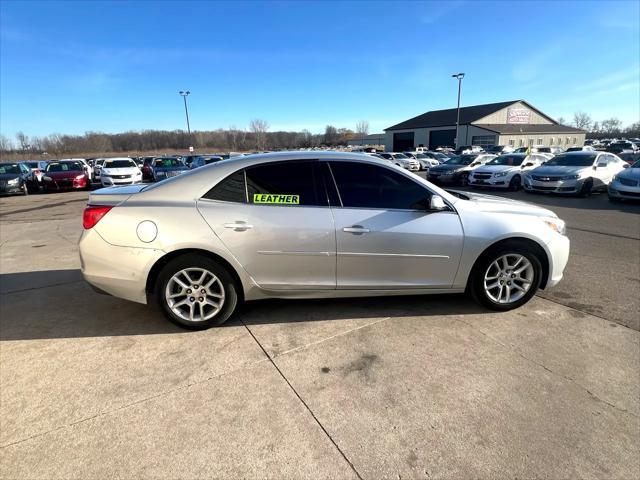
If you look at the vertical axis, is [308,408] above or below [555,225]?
below

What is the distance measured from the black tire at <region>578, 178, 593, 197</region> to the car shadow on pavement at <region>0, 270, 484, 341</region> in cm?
1215

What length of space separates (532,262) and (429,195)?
1.30m

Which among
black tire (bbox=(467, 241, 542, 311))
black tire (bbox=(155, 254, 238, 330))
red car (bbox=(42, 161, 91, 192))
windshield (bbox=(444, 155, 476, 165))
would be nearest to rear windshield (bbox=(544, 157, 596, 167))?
windshield (bbox=(444, 155, 476, 165))

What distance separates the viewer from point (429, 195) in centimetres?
356

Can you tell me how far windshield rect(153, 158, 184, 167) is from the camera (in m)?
21.5

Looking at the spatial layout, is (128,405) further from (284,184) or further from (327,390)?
(284,184)

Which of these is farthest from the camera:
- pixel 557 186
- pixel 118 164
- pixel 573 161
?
pixel 118 164

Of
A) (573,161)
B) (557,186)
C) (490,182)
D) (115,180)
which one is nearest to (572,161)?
(573,161)

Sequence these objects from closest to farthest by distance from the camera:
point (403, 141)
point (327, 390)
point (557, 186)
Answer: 1. point (327, 390)
2. point (557, 186)
3. point (403, 141)

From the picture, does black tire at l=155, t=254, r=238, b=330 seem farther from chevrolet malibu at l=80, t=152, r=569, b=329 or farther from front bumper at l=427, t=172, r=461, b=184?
front bumper at l=427, t=172, r=461, b=184

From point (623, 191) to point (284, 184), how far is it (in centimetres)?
1303

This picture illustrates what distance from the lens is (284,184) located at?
3.42 meters

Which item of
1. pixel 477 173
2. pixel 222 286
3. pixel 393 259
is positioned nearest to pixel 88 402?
pixel 222 286

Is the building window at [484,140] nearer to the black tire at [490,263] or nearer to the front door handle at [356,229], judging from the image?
the black tire at [490,263]
